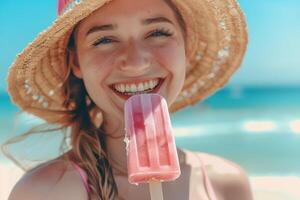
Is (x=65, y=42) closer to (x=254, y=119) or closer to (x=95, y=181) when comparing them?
(x=95, y=181)

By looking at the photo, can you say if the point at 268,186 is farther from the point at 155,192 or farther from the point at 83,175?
the point at 155,192

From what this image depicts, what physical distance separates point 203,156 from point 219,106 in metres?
18.6

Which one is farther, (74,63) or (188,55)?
(188,55)

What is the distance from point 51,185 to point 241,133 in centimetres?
1027

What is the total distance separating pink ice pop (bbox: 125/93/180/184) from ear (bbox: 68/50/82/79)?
47 centimetres

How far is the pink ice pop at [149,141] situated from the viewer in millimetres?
2182

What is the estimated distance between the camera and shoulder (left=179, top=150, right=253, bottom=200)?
3040 millimetres

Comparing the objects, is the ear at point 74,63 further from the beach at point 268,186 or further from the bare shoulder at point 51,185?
the beach at point 268,186

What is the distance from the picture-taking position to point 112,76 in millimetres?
2539

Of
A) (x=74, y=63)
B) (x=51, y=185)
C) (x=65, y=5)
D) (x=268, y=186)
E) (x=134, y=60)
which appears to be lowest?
(x=51, y=185)

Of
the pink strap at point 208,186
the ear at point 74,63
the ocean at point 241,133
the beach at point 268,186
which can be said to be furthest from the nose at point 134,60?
the beach at point 268,186

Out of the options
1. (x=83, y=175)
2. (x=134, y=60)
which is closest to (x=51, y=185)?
(x=83, y=175)

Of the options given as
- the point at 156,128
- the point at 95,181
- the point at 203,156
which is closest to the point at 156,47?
the point at 156,128

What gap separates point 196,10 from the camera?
2934 millimetres
